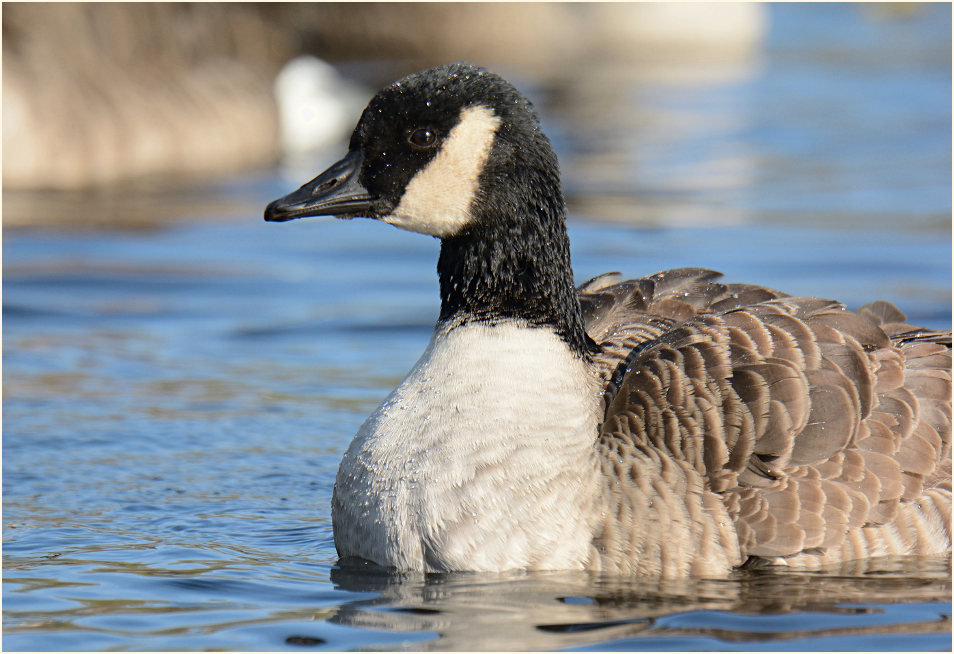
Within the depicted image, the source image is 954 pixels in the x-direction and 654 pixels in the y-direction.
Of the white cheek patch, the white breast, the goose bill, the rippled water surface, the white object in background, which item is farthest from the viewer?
the white object in background

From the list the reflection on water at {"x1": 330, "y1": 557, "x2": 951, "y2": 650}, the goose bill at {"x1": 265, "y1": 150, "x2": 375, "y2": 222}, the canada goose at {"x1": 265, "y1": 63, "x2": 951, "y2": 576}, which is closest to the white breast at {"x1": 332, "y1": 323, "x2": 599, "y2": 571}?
the canada goose at {"x1": 265, "y1": 63, "x2": 951, "y2": 576}

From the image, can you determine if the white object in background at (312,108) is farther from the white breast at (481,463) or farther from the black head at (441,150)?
the white breast at (481,463)

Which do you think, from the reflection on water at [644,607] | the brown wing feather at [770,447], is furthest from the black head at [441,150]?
the reflection on water at [644,607]

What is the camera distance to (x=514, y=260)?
6.88m

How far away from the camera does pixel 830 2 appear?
32.7m

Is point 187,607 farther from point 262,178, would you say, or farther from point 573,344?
point 262,178

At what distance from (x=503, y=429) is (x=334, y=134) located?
1490 cm

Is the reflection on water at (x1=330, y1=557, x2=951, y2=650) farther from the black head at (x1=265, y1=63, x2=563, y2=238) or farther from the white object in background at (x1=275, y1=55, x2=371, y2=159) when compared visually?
the white object in background at (x1=275, y1=55, x2=371, y2=159)

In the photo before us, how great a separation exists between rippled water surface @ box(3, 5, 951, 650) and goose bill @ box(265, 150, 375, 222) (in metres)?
1.54

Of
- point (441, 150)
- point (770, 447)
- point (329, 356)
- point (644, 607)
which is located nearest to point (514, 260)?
point (441, 150)

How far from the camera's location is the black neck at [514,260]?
685 centimetres

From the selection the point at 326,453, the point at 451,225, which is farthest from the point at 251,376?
the point at 451,225

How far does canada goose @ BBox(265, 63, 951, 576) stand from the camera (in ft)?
21.6

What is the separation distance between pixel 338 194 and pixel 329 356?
4.47 meters
